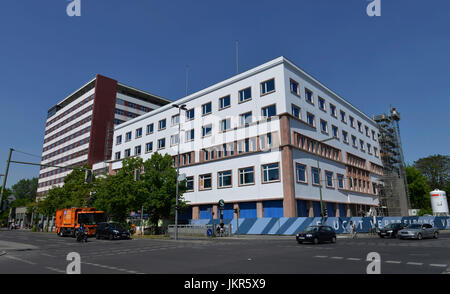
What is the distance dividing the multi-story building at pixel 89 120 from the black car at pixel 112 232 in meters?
40.6

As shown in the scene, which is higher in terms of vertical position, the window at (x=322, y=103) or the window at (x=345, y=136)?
the window at (x=322, y=103)

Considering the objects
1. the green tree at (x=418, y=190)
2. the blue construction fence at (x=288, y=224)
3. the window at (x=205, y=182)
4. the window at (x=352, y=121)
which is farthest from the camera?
the green tree at (x=418, y=190)

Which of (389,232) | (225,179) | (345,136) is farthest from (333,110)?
(389,232)

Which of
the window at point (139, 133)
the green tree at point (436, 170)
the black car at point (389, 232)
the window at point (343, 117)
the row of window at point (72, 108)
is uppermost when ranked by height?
the row of window at point (72, 108)

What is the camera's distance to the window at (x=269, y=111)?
122 ft

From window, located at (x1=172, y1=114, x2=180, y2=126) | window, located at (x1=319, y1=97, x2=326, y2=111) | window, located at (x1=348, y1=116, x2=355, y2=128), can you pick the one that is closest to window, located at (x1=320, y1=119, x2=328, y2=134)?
window, located at (x1=319, y1=97, x2=326, y2=111)

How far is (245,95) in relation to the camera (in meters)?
40.5

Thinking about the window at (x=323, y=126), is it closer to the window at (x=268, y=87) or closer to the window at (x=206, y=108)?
the window at (x=268, y=87)

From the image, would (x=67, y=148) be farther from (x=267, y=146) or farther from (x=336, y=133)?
(x=336, y=133)

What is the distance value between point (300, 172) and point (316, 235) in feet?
51.7

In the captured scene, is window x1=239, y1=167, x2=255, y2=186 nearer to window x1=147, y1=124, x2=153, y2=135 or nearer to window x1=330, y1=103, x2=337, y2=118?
window x1=330, y1=103, x2=337, y2=118

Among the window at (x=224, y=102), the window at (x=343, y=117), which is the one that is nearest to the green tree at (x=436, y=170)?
the window at (x=343, y=117)

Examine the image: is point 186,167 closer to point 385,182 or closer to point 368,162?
point 368,162
